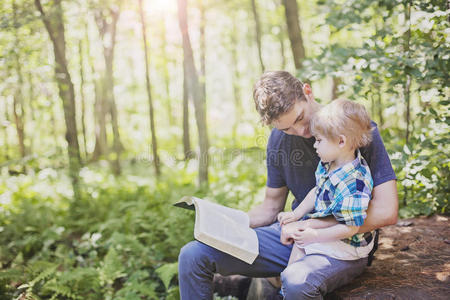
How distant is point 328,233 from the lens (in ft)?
6.98

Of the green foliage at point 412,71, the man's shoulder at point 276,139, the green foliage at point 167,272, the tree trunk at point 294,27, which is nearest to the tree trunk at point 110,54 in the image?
the tree trunk at point 294,27

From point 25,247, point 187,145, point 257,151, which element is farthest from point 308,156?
point 187,145

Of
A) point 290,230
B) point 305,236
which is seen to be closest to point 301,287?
point 305,236

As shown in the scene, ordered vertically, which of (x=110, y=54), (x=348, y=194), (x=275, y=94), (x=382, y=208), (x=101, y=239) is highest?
(x=110, y=54)

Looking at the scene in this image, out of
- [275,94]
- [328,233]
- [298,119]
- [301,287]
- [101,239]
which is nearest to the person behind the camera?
[301,287]

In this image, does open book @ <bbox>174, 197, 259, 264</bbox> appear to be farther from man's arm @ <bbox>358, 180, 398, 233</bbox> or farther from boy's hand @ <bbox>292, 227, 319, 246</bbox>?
man's arm @ <bbox>358, 180, 398, 233</bbox>

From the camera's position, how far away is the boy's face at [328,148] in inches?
84.1

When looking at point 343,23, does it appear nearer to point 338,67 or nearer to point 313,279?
point 338,67

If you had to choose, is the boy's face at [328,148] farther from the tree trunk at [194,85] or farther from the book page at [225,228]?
the tree trunk at [194,85]

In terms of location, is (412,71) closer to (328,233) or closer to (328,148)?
(328,148)

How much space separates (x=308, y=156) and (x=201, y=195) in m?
2.95

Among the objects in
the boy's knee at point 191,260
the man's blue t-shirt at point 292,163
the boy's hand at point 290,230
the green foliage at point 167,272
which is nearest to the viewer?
the boy's hand at point 290,230

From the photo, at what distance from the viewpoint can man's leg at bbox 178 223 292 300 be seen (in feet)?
7.90

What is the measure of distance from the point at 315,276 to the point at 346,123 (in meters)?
0.91
